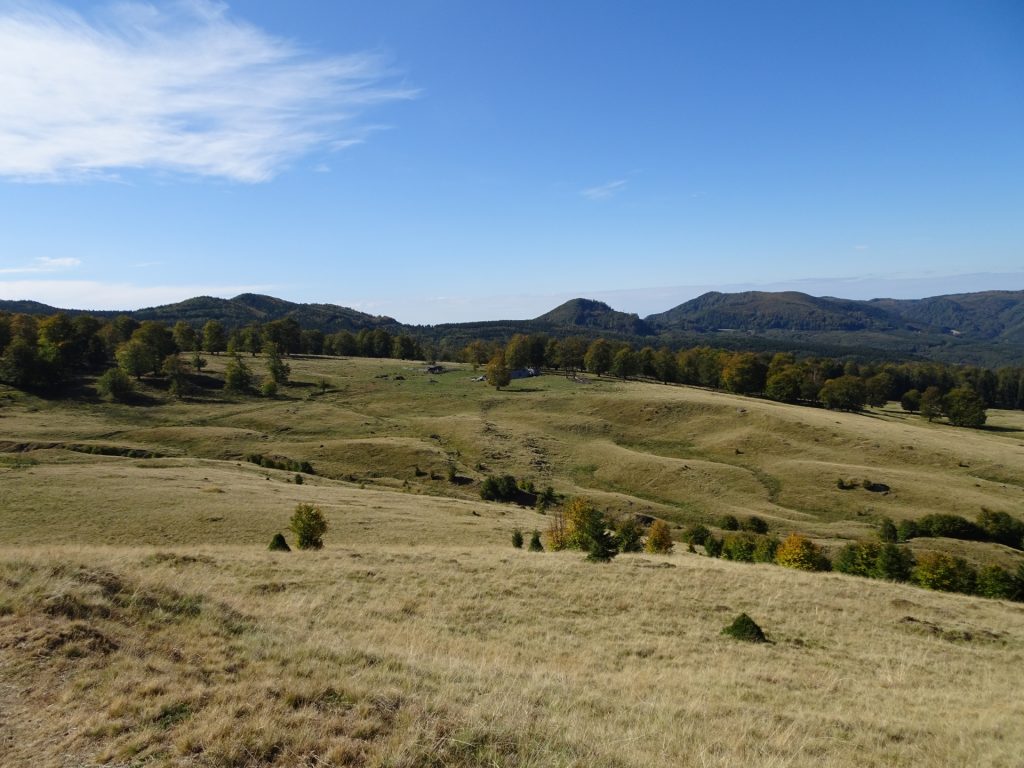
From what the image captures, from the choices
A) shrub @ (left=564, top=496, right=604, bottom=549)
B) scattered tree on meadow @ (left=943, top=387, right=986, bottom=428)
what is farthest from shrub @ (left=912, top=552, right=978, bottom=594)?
scattered tree on meadow @ (left=943, top=387, right=986, bottom=428)

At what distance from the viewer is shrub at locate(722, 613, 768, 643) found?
16.8 m

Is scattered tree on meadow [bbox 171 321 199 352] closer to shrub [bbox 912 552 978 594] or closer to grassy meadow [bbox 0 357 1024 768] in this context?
grassy meadow [bbox 0 357 1024 768]

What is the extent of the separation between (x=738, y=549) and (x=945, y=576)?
12409 millimetres

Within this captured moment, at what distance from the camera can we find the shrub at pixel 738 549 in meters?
40.4

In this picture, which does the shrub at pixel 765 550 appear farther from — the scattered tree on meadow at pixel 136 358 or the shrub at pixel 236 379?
the scattered tree on meadow at pixel 136 358

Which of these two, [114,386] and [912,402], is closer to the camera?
[114,386]

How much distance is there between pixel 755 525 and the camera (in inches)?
2170

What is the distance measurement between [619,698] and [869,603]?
16864 millimetres

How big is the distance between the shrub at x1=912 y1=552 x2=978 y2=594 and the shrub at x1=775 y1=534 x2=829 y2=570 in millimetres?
5811

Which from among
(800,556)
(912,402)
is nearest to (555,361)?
(912,402)

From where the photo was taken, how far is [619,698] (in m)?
10.6

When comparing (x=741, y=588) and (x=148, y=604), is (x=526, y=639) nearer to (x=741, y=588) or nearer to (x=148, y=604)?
(x=148, y=604)

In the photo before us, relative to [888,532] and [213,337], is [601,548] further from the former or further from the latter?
[213,337]

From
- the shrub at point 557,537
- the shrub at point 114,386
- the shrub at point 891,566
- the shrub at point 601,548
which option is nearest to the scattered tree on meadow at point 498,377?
the shrub at point 114,386
